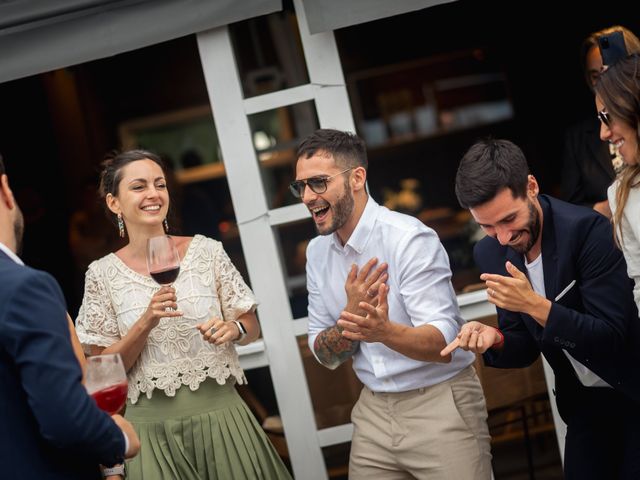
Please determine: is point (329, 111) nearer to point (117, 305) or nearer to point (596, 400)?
point (117, 305)

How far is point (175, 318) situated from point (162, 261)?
1.23 feet

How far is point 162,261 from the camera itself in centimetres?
321

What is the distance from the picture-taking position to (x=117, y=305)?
11.6ft

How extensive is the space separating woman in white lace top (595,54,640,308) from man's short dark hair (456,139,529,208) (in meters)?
0.33

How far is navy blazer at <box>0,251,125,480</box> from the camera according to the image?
2.27 metres

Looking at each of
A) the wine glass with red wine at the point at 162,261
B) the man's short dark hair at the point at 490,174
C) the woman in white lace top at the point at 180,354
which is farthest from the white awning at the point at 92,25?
the man's short dark hair at the point at 490,174

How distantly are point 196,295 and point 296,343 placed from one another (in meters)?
0.72

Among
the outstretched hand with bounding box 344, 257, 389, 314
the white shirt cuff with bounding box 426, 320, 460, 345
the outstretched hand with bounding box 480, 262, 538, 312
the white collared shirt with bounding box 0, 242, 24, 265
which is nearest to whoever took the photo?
the white collared shirt with bounding box 0, 242, 24, 265

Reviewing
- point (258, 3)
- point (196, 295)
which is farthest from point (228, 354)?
point (258, 3)

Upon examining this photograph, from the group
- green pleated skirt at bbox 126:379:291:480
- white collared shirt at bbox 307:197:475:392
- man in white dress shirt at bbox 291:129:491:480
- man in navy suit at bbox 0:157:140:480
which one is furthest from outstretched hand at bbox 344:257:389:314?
man in navy suit at bbox 0:157:140:480

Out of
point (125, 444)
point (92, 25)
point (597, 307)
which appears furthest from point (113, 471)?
point (92, 25)

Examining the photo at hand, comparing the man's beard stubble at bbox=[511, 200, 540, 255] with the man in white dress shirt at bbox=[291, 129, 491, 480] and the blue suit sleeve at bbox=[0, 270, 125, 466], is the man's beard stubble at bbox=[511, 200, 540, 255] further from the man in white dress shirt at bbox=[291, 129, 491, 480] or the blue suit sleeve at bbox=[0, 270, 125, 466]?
the blue suit sleeve at bbox=[0, 270, 125, 466]

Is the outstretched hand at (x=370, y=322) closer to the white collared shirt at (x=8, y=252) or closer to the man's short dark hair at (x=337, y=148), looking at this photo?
the man's short dark hair at (x=337, y=148)

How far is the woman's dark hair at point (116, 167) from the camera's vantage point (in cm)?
365
